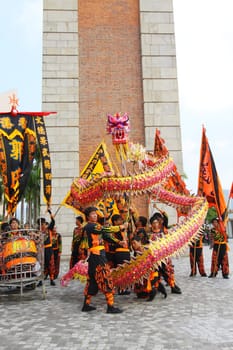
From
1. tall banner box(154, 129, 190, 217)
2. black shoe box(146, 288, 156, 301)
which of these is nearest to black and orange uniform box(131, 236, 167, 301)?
black shoe box(146, 288, 156, 301)

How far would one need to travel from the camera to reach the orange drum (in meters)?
5.78

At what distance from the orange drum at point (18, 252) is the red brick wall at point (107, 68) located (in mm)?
6622

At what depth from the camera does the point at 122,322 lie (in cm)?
444

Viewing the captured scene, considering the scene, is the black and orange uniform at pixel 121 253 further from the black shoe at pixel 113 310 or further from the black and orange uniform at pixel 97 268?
the black shoe at pixel 113 310

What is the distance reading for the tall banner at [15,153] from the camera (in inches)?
252

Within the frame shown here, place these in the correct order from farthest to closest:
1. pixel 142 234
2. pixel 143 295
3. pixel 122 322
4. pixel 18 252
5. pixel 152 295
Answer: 1. pixel 142 234
2. pixel 143 295
3. pixel 18 252
4. pixel 152 295
5. pixel 122 322

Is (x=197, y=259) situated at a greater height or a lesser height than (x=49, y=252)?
lesser

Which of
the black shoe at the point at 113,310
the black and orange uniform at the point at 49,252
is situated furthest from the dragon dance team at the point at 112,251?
the black and orange uniform at the point at 49,252

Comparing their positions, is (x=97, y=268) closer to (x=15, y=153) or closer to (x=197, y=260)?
(x=15, y=153)

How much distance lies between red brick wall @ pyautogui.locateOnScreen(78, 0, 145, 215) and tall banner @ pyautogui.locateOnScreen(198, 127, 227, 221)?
4797mm

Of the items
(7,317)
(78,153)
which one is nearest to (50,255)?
(7,317)

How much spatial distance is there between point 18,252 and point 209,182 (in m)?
4.22

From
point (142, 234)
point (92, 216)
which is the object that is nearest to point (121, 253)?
point (142, 234)

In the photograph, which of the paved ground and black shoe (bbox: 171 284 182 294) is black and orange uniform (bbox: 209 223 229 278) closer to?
the paved ground
